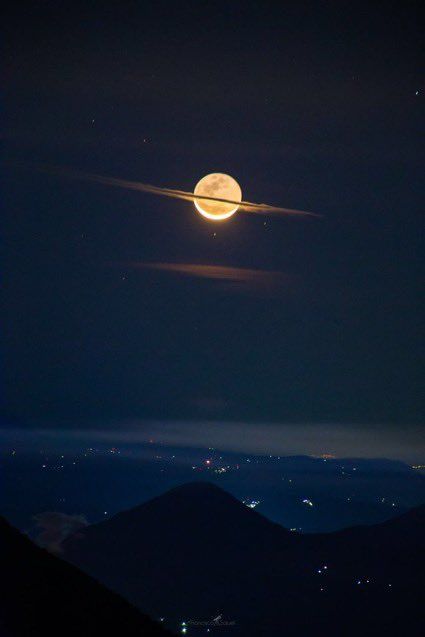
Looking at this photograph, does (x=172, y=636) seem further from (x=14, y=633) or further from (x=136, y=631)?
(x=14, y=633)

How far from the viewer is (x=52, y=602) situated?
157ft

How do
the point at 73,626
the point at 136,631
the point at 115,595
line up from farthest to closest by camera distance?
the point at 115,595, the point at 136,631, the point at 73,626

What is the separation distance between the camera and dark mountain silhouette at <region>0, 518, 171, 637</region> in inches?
1716

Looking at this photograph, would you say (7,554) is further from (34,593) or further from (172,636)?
(172,636)

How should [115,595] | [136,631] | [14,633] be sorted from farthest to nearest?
[115,595] < [136,631] < [14,633]

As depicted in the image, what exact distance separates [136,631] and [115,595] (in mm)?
5503

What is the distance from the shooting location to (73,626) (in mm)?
46031

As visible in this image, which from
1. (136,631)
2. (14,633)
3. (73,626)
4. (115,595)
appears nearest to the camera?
(14,633)

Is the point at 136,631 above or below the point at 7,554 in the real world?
below

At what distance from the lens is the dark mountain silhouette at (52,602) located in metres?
43.6

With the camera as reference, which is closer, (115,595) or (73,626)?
(73,626)

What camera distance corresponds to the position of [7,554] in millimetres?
52281

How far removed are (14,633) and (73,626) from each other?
6000 mm

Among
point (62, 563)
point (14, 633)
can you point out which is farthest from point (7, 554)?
point (14, 633)
